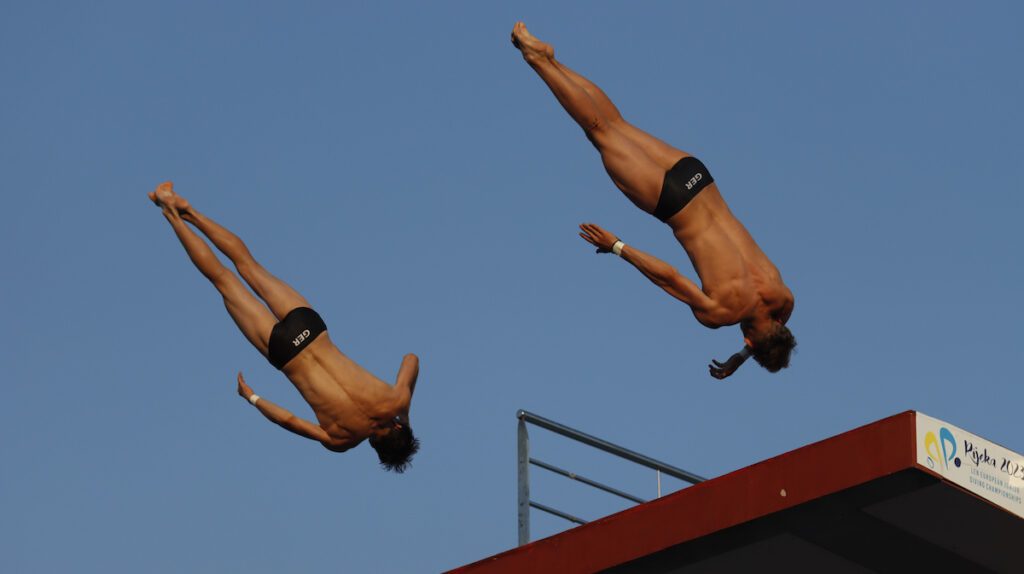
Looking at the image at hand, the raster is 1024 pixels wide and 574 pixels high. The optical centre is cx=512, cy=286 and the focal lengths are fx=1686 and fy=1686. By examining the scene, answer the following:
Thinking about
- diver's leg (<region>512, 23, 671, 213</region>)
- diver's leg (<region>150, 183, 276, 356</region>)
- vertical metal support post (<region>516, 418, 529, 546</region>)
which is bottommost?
vertical metal support post (<region>516, 418, 529, 546</region>)

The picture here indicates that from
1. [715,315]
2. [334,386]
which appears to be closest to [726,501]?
[715,315]

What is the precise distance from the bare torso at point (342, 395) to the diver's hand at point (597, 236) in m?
Answer: 2.98

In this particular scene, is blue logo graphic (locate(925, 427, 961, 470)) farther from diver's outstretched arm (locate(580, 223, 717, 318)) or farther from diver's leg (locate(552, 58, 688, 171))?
diver's leg (locate(552, 58, 688, 171))

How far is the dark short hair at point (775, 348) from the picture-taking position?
15.2 metres

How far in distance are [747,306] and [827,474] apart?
3.48 m

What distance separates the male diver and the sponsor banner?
6529 mm

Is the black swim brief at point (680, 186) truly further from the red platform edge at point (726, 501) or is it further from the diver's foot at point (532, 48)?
the red platform edge at point (726, 501)

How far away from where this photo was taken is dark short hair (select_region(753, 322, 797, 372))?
49.9 ft

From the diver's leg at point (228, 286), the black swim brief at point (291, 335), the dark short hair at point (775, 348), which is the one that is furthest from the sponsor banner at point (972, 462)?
the diver's leg at point (228, 286)

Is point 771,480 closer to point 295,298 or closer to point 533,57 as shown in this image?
point 533,57

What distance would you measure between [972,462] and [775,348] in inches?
149

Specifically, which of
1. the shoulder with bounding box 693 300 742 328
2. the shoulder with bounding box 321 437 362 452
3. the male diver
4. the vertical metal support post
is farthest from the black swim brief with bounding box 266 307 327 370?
the shoulder with bounding box 693 300 742 328

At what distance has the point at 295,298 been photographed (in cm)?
1708

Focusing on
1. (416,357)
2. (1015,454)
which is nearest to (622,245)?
(416,357)
